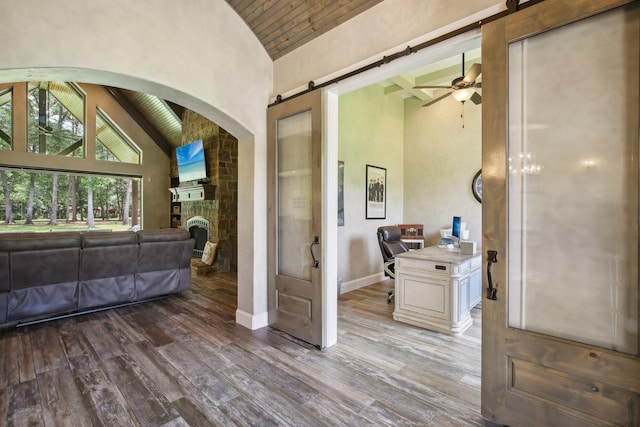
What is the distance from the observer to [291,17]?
9.24ft

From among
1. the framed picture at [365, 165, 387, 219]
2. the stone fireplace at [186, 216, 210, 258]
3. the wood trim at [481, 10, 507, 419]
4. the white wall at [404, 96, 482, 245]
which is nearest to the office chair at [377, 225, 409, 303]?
the framed picture at [365, 165, 387, 219]

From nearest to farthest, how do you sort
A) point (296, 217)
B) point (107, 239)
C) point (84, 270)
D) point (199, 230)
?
point (296, 217) < point (84, 270) < point (107, 239) < point (199, 230)

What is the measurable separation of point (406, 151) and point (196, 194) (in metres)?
4.91

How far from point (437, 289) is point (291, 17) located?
316 centimetres

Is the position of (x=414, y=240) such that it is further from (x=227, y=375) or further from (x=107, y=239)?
(x=107, y=239)

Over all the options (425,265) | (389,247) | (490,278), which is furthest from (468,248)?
(490,278)

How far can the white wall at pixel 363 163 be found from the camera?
4.83m

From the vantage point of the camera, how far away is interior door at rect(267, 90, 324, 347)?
275cm

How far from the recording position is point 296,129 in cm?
300

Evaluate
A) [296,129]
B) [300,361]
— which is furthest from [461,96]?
[300,361]

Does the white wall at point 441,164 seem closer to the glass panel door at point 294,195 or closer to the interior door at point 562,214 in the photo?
the glass panel door at point 294,195

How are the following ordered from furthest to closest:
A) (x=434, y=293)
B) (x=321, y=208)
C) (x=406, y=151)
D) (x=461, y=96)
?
1. (x=406, y=151)
2. (x=461, y=96)
3. (x=434, y=293)
4. (x=321, y=208)

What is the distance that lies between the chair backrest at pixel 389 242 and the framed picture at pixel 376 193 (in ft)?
2.45

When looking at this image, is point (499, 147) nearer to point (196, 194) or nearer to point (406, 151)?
point (406, 151)
